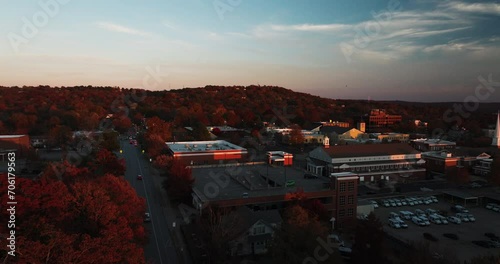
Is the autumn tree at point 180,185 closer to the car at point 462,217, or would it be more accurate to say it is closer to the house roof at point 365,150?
the house roof at point 365,150

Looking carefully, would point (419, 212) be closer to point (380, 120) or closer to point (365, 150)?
point (365, 150)

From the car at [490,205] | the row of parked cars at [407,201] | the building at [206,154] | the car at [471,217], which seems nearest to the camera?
the car at [471,217]

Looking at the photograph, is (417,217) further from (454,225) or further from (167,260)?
(167,260)

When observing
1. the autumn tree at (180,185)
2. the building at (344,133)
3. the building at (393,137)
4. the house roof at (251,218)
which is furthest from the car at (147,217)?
the building at (393,137)

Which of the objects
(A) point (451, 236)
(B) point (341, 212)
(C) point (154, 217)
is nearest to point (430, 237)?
(A) point (451, 236)

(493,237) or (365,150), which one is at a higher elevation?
(365,150)

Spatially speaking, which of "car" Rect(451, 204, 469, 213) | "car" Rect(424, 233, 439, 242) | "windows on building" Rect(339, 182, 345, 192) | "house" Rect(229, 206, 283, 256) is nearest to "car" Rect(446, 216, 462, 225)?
"car" Rect(451, 204, 469, 213)

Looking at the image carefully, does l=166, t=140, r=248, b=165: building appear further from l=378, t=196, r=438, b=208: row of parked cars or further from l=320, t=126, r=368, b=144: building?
l=320, t=126, r=368, b=144: building
